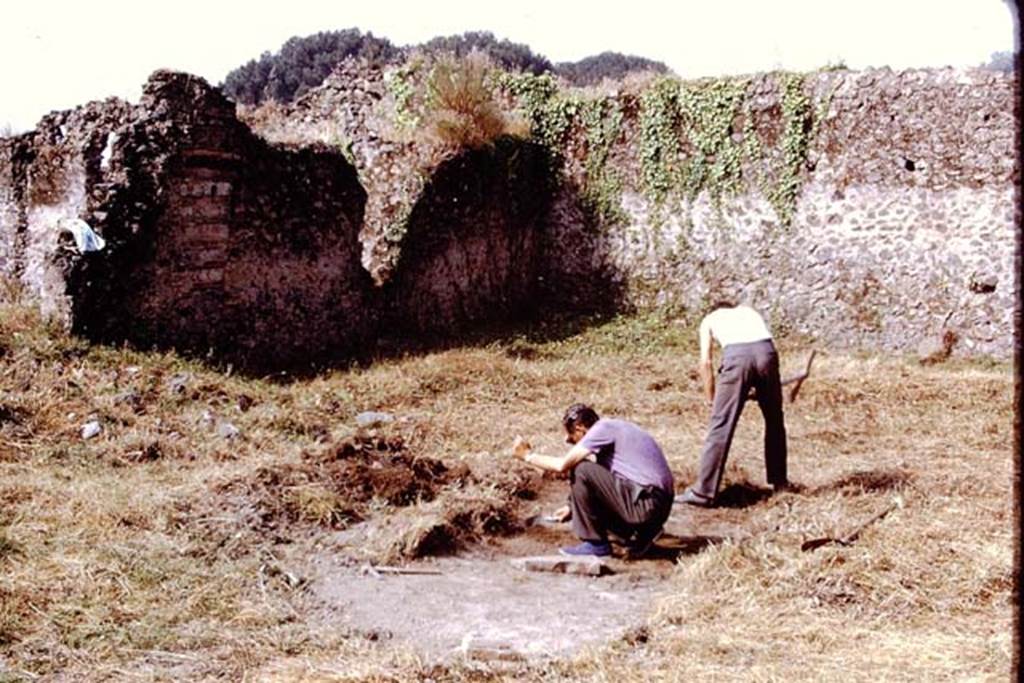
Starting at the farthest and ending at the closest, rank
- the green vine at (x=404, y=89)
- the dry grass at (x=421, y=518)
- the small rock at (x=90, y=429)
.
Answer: the green vine at (x=404, y=89)
the small rock at (x=90, y=429)
the dry grass at (x=421, y=518)

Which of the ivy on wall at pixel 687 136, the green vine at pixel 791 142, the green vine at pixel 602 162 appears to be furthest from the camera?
the green vine at pixel 602 162

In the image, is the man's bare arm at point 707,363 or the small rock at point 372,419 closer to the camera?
the man's bare arm at point 707,363

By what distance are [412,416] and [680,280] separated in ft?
24.8

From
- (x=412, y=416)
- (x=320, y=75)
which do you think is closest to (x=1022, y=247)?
(x=412, y=416)

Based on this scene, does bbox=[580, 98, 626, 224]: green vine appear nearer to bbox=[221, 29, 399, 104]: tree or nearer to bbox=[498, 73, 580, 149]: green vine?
bbox=[498, 73, 580, 149]: green vine

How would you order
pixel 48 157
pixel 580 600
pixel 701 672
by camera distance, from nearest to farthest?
pixel 701 672 < pixel 580 600 < pixel 48 157

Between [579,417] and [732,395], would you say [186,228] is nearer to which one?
[579,417]

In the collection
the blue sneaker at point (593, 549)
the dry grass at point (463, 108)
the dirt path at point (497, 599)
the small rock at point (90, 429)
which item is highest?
the dry grass at point (463, 108)

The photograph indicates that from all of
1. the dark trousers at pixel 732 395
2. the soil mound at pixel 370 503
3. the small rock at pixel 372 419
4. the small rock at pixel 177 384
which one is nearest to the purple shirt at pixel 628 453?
the soil mound at pixel 370 503

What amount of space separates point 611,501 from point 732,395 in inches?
66.1

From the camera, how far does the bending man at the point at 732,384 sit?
772 centimetres

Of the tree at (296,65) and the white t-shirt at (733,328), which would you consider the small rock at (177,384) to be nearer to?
the white t-shirt at (733,328)

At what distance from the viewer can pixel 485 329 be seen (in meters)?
15.8

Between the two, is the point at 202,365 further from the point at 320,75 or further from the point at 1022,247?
the point at 320,75
